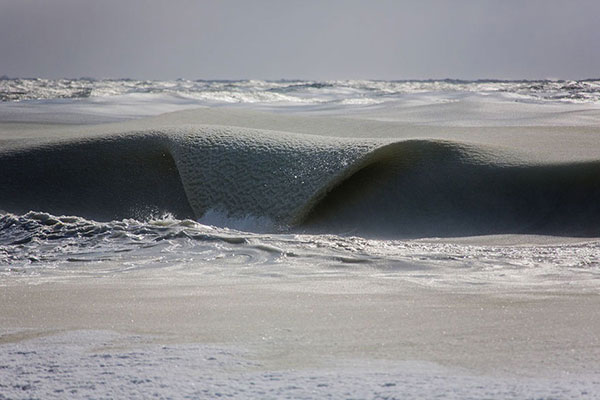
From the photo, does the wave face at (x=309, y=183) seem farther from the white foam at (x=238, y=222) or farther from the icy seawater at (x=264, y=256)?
the icy seawater at (x=264, y=256)

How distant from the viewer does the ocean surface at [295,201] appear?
2863 millimetres

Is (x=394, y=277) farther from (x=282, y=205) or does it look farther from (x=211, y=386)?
(x=282, y=205)

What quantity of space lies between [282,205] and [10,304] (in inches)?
89.1

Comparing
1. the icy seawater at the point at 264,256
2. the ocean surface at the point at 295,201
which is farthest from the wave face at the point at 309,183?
the icy seawater at the point at 264,256

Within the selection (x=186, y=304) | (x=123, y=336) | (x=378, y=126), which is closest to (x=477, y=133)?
(x=378, y=126)

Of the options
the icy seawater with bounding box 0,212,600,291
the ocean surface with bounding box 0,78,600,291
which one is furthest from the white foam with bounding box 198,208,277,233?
the icy seawater with bounding box 0,212,600,291

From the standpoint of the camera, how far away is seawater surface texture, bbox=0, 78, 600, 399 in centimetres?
143

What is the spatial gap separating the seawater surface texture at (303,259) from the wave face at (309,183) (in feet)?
0.04

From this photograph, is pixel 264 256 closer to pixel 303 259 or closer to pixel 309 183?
pixel 303 259

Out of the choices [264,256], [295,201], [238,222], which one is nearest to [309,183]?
[295,201]

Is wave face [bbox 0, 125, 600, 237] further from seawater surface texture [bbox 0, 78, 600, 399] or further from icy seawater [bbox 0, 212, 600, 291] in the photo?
icy seawater [bbox 0, 212, 600, 291]

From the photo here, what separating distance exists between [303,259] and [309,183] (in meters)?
1.51

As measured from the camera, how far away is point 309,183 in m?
4.25

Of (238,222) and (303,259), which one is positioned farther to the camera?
(238,222)
